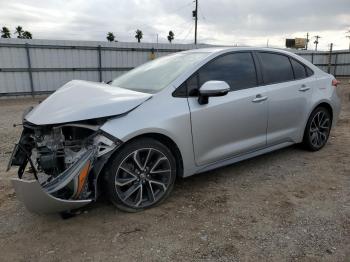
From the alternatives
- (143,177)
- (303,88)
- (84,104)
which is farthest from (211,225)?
(303,88)

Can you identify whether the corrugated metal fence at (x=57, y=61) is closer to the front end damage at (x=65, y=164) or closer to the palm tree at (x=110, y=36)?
the front end damage at (x=65, y=164)

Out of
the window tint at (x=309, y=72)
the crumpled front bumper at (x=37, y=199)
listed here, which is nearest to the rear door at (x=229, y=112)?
the window tint at (x=309, y=72)

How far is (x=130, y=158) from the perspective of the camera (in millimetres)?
3027

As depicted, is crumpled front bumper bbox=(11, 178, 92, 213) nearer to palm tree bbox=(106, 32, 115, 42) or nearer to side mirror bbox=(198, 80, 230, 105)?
side mirror bbox=(198, 80, 230, 105)

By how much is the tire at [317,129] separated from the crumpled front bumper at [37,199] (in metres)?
3.48

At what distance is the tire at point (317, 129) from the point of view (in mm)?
4754

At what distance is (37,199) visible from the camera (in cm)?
256

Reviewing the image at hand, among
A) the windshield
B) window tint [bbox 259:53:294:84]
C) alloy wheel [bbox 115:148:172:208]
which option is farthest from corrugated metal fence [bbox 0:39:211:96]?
alloy wheel [bbox 115:148:172:208]

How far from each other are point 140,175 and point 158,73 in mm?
1271

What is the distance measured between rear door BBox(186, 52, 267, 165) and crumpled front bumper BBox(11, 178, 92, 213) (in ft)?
4.65

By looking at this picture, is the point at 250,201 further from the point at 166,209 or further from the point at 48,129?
the point at 48,129

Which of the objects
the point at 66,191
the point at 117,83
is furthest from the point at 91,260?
the point at 117,83

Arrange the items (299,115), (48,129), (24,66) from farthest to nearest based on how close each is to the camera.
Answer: (24,66) → (299,115) → (48,129)

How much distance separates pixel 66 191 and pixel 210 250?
1294 mm
